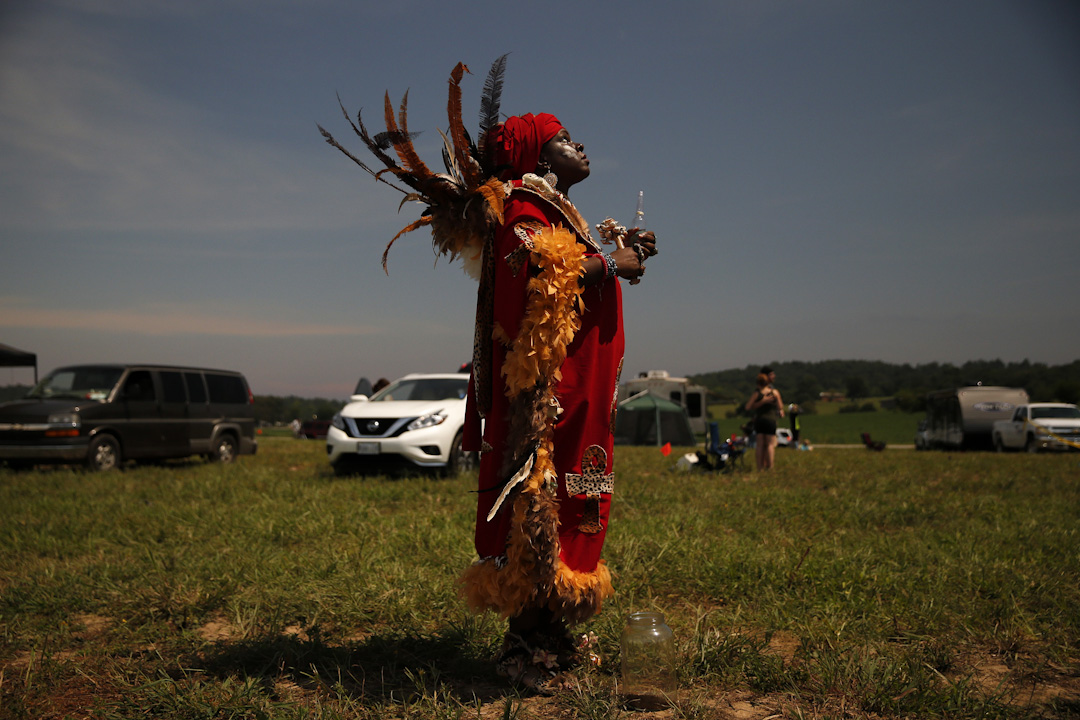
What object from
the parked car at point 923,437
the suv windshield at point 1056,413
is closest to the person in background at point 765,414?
the suv windshield at point 1056,413

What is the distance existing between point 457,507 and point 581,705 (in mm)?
4291

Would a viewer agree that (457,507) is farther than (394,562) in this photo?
Yes

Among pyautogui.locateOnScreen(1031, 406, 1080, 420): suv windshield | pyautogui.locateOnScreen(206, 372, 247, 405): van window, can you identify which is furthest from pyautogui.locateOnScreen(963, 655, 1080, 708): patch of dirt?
pyautogui.locateOnScreen(1031, 406, 1080, 420): suv windshield

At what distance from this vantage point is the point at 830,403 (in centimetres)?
4953

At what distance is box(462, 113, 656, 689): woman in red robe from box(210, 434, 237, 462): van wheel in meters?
11.4

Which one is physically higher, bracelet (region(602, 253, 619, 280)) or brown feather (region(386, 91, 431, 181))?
brown feather (region(386, 91, 431, 181))

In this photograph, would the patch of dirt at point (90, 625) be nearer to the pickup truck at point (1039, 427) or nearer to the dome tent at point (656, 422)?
the pickup truck at point (1039, 427)

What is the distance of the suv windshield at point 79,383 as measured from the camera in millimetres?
11195

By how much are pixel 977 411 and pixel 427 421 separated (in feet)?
62.6

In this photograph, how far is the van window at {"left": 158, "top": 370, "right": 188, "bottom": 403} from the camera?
472 inches

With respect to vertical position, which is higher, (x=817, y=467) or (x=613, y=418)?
(x=613, y=418)

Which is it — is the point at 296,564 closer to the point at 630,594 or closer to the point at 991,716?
the point at 630,594

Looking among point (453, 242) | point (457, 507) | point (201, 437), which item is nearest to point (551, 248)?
point (453, 242)

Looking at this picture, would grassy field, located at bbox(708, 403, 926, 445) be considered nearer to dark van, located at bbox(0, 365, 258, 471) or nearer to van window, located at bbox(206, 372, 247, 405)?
van window, located at bbox(206, 372, 247, 405)
